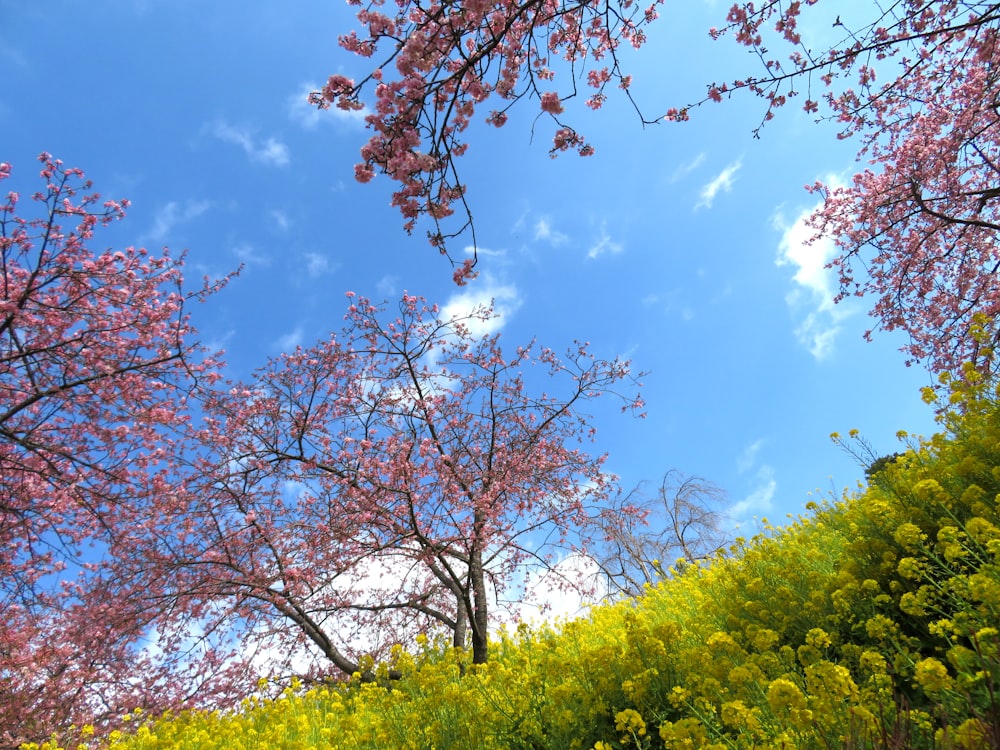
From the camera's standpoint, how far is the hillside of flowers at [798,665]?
7.47 feet

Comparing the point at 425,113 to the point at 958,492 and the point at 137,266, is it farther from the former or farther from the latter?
the point at 137,266

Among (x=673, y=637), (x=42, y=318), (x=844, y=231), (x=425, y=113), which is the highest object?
(x=42, y=318)

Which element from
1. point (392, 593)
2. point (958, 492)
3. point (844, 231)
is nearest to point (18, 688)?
point (392, 593)

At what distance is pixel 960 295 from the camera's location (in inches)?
400

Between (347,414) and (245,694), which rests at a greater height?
(347,414)

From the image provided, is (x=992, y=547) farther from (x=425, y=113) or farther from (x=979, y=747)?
(x=425, y=113)

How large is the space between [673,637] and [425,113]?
4.20 m

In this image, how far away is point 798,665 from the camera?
375cm

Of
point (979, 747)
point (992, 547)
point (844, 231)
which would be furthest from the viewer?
point (844, 231)

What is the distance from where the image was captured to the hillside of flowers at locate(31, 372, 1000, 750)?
2275 mm

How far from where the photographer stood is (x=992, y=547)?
8.83ft

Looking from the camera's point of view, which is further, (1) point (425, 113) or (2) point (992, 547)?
(1) point (425, 113)

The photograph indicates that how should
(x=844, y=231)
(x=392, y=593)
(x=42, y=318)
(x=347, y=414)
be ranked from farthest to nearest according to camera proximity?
(x=844, y=231) → (x=392, y=593) → (x=347, y=414) → (x=42, y=318)

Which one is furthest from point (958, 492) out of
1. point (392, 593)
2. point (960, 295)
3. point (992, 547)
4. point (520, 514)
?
point (392, 593)
